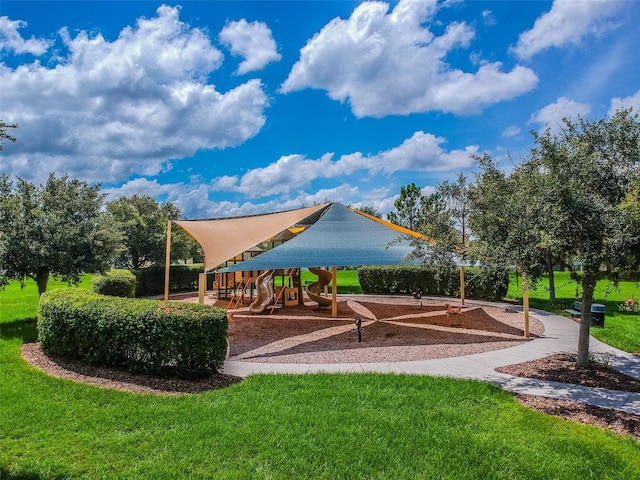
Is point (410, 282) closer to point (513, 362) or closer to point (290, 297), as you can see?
point (290, 297)

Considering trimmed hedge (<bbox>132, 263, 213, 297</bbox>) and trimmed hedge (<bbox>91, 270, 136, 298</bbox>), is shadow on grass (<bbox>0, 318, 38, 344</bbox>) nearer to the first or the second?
trimmed hedge (<bbox>91, 270, 136, 298</bbox>)

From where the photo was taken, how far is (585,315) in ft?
21.6

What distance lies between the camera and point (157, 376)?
6.07 m

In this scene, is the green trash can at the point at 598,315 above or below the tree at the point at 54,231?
below

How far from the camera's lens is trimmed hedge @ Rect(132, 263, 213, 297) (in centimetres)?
1769

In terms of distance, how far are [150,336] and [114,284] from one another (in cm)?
862

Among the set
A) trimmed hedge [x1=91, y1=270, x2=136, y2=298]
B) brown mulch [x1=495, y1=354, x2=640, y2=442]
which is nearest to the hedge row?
brown mulch [x1=495, y1=354, x2=640, y2=442]

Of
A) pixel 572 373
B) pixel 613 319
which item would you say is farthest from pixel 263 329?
pixel 613 319

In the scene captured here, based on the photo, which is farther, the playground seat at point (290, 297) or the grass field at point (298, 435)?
the playground seat at point (290, 297)

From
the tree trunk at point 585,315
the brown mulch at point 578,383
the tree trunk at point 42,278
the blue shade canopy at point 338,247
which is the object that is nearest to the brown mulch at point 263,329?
the blue shade canopy at point 338,247

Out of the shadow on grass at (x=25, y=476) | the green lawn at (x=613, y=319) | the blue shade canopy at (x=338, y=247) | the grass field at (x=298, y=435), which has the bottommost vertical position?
the shadow on grass at (x=25, y=476)

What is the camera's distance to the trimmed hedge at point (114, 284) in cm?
1323

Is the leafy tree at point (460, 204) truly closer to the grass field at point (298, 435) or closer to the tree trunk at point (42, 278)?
the grass field at point (298, 435)

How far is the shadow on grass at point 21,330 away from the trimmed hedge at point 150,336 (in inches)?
102
